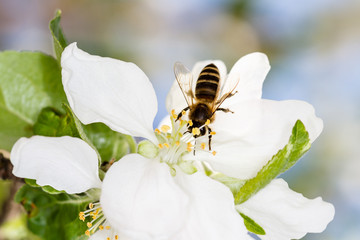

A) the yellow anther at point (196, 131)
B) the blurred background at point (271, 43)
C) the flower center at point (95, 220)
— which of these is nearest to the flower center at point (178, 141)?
the yellow anther at point (196, 131)

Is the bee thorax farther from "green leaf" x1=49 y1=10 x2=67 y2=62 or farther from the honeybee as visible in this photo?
"green leaf" x1=49 y1=10 x2=67 y2=62

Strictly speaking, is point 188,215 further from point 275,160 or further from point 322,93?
point 322,93

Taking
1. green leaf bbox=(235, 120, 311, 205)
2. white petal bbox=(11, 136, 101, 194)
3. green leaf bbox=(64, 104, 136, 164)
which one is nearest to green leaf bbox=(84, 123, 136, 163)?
green leaf bbox=(64, 104, 136, 164)

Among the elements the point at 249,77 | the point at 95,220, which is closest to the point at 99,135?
the point at 95,220

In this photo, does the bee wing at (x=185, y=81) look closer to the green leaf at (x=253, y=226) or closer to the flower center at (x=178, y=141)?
the flower center at (x=178, y=141)

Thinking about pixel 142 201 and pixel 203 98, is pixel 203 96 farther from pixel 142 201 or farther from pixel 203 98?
pixel 142 201

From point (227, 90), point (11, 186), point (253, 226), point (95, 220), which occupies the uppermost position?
point (227, 90)

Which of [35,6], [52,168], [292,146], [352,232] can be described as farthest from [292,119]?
[35,6]
